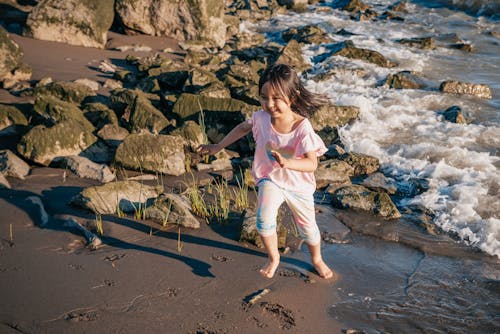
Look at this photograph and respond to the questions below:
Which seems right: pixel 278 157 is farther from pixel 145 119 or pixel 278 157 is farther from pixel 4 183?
pixel 145 119

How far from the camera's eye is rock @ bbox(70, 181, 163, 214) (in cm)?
457

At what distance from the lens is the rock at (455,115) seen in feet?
28.0

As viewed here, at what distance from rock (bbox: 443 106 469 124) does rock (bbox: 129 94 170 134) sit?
5.23 meters

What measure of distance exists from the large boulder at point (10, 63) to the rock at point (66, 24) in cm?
299

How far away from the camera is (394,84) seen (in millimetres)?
10664

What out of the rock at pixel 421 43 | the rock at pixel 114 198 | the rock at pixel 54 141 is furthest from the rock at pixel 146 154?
the rock at pixel 421 43

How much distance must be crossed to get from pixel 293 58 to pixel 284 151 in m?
9.09

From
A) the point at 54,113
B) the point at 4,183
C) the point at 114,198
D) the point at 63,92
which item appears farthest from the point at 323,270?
the point at 63,92

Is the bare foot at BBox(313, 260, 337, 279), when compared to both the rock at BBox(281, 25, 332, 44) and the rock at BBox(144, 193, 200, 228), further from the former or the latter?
the rock at BBox(281, 25, 332, 44)

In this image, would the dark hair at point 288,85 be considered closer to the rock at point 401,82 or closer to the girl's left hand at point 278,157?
the girl's left hand at point 278,157

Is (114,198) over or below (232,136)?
Result: below

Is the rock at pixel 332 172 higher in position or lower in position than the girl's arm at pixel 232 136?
lower

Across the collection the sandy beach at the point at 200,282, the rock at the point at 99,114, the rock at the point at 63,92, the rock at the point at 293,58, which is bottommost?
the sandy beach at the point at 200,282

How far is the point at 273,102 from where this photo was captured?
3.48m
